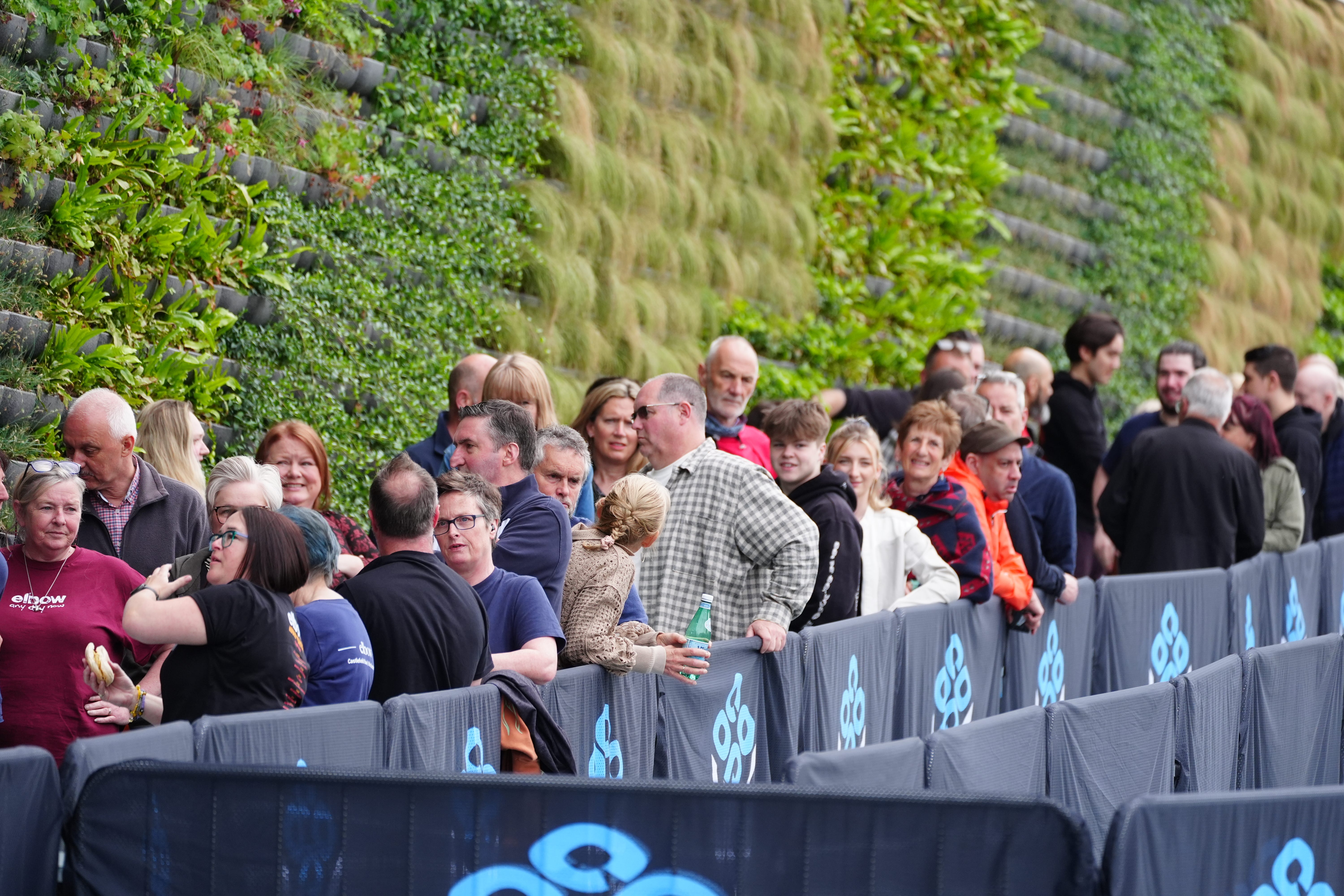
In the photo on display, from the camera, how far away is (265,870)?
12.3 feet

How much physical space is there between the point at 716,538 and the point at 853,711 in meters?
1.03

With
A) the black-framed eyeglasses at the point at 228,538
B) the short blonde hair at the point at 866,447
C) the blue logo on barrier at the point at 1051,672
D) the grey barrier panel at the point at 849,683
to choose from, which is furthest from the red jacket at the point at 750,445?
the black-framed eyeglasses at the point at 228,538

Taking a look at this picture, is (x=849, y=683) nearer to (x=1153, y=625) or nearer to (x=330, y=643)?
(x=330, y=643)

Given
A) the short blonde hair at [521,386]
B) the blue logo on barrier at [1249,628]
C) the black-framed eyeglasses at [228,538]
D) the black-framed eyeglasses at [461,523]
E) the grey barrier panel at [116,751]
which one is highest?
the short blonde hair at [521,386]

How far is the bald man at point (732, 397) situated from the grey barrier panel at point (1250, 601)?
3.44 meters

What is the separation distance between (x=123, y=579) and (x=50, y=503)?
1.13ft

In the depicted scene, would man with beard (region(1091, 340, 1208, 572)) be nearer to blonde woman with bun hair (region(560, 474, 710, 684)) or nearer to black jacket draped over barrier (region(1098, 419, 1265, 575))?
black jacket draped over barrier (region(1098, 419, 1265, 575))

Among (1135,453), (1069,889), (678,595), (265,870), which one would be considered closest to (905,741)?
(1069,889)

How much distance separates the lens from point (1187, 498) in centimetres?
1000

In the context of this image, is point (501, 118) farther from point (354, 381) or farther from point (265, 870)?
point (265, 870)

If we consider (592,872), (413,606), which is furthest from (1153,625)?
(592,872)

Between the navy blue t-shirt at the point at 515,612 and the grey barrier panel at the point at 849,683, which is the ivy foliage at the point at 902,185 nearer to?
the grey barrier panel at the point at 849,683

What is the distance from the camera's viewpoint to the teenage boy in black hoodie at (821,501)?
7.04m

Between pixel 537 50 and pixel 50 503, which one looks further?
pixel 537 50
